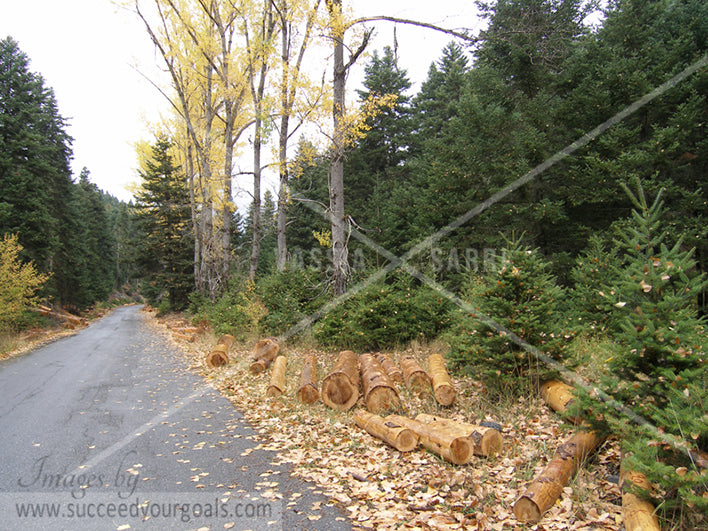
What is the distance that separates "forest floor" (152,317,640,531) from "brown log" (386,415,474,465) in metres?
0.10

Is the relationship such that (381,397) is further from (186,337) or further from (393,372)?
(186,337)

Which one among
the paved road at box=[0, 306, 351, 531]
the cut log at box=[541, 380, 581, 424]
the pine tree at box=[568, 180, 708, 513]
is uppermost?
the pine tree at box=[568, 180, 708, 513]

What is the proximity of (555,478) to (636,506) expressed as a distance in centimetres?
63

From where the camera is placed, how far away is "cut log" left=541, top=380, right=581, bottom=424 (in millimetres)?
4816

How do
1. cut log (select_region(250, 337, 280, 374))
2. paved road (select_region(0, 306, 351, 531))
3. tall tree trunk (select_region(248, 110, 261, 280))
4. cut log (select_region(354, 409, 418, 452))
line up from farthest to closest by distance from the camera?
tall tree trunk (select_region(248, 110, 261, 280)) < cut log (select_region(250, 337, 280, 374)) < cut log (select_region(354, 409, 418, 452)) < paved road (select_region(0, 306, 351, 531))

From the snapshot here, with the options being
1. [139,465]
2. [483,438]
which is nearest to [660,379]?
[483,438]

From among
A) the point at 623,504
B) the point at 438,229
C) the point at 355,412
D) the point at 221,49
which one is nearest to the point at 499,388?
the point at 355,412

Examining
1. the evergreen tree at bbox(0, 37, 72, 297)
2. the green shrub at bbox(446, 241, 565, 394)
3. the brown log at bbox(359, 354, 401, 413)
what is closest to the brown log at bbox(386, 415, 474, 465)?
the brown log at bbox(359, 354, 401, 413)

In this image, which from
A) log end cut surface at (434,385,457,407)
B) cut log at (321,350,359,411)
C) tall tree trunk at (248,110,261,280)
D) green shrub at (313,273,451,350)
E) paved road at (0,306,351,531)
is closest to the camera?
paved road at (0,306,351,531)

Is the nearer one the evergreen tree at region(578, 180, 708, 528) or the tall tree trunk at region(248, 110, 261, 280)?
the evergreen tree at region(578, 180, 708, 528)

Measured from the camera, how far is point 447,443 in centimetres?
420

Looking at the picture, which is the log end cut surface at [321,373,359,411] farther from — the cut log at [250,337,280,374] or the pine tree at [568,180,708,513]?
the pine tree at [568,180,708,513]

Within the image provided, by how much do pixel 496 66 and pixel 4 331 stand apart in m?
23.9

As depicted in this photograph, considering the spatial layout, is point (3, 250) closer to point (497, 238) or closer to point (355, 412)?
point (355, 412)
